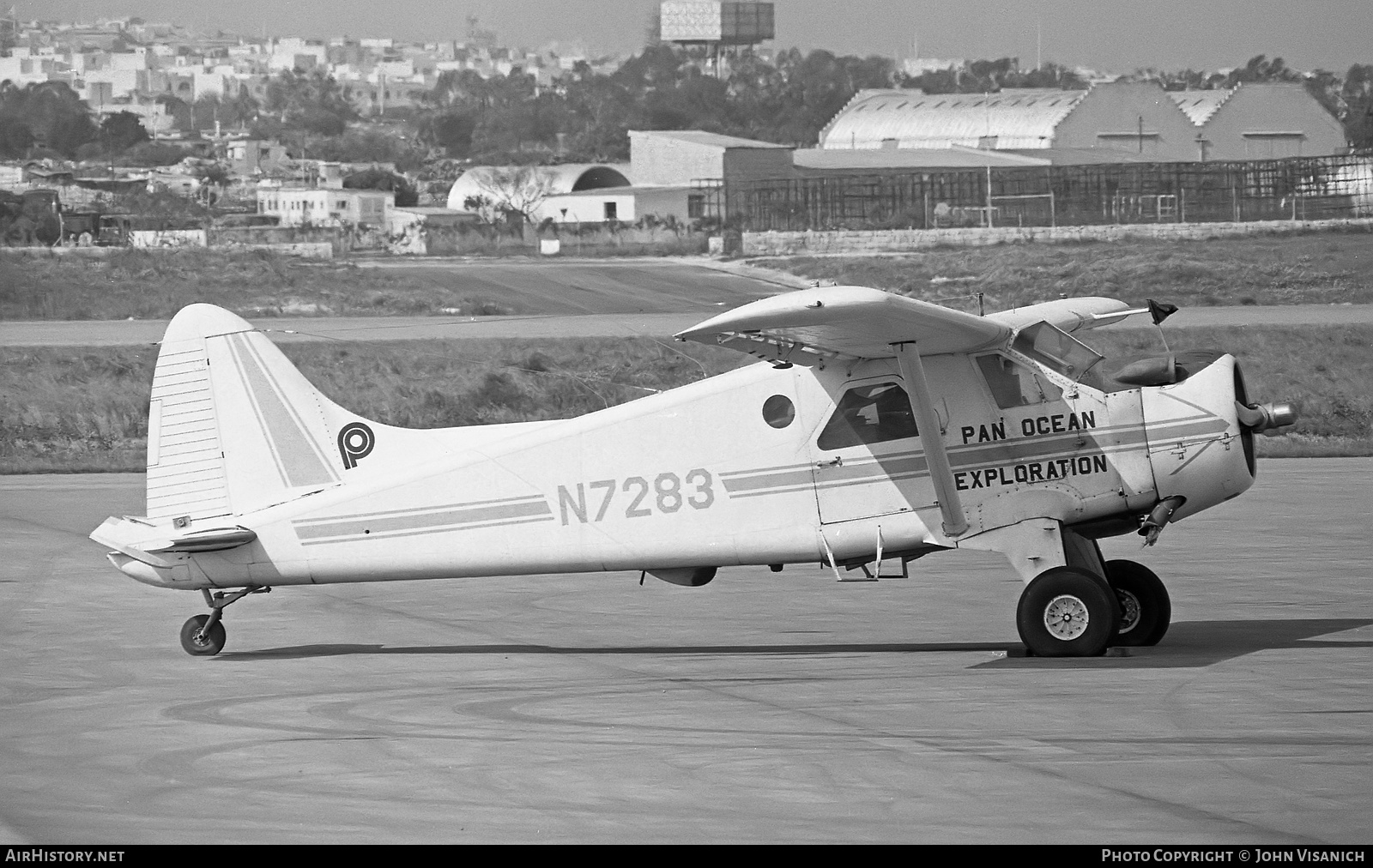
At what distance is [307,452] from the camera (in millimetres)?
13055

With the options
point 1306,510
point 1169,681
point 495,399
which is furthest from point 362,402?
point 1169,681

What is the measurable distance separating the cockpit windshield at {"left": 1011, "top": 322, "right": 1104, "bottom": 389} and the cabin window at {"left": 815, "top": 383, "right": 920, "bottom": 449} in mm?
916

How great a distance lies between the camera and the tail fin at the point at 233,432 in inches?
512

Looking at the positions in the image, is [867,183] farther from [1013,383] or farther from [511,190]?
[1013,383]

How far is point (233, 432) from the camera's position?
13039 millimetres

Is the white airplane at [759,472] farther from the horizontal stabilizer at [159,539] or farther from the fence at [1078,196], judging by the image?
the fence at [1078,196]

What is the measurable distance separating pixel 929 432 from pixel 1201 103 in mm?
123185

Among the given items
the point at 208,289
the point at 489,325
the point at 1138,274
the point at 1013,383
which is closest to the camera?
the point at 1013,383

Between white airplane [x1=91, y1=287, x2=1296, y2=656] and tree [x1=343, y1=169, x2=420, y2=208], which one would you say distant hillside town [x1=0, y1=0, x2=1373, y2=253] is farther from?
white airplane [x1=91, y1=287, x2=1296, y2=656]

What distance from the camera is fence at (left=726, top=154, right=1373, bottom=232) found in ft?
278

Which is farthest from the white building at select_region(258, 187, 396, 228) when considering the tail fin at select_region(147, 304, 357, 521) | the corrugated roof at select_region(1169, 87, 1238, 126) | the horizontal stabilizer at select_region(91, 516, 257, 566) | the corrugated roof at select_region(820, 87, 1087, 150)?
the horizontal stabilizer at select_region(91, 516, 257, 566)

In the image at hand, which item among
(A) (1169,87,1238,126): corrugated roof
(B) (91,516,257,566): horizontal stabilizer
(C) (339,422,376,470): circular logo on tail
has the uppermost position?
(A) (1169,87,1238,126): corrugated roof

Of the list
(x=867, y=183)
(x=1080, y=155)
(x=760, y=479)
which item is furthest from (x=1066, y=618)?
(x=1080, y=155)

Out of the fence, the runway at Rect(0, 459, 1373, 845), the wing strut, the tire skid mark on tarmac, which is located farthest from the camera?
the fence
